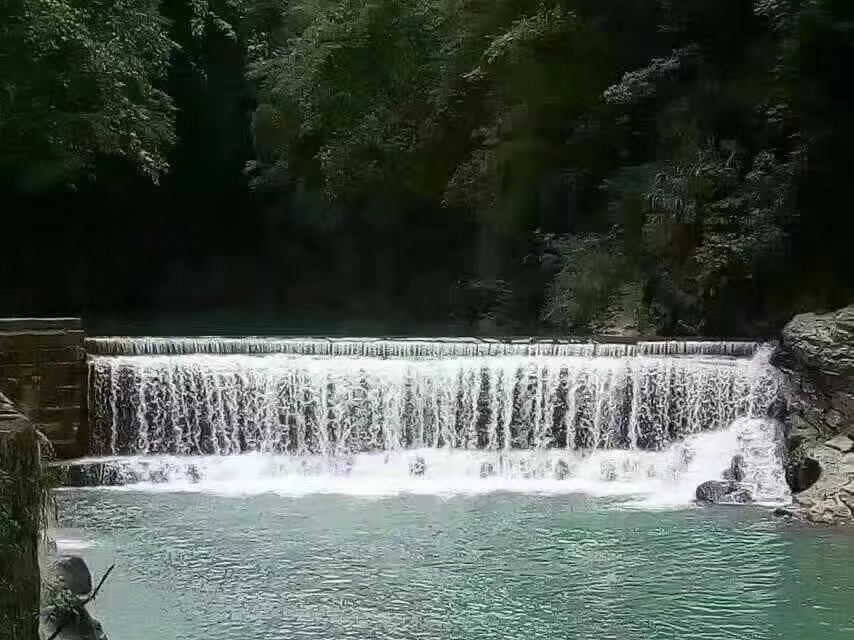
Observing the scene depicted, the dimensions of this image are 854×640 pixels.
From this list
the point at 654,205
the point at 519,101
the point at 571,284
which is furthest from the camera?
the point at 519,101

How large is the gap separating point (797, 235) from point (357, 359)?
5.60 metres

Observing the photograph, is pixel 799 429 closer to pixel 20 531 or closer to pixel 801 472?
pixel 801 472

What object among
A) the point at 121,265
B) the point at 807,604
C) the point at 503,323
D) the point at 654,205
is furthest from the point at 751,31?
the point at 121,265

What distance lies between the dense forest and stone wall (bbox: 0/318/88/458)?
182 inches

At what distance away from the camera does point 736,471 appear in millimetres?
11727

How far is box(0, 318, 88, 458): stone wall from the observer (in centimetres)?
1202

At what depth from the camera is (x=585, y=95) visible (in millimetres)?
19062

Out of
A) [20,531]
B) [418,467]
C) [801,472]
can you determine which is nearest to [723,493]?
[801,472]

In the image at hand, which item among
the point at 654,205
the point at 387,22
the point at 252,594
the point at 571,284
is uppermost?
the point at 387,22

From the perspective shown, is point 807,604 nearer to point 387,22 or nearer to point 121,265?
point 387,22

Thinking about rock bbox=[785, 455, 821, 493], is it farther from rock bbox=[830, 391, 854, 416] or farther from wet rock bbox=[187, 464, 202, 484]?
wet rock bbox=[187, 464, 202, 484]

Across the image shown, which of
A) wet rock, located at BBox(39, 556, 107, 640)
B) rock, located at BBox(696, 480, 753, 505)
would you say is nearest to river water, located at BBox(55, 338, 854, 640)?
rock, located at BBox(696, 480, 753, 505)

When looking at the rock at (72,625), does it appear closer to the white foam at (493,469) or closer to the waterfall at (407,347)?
the white foam at (493,469)

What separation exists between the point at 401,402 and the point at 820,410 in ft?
14.1
